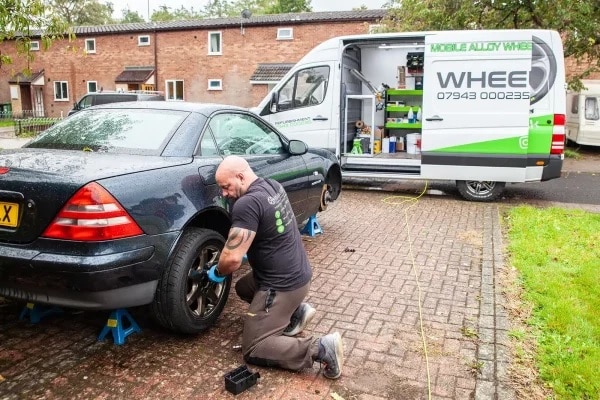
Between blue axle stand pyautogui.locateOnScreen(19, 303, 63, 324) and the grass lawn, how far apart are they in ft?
11.8

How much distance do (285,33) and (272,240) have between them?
27414mm

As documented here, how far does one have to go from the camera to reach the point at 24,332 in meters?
3.93

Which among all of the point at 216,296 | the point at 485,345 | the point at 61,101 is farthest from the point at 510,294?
the point at 61,101

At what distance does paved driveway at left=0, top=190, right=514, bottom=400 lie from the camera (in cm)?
322

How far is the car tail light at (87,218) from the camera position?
3.11m

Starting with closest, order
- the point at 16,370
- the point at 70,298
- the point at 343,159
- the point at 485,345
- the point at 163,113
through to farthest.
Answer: the point at 70,298, the point at 16,370, the point at 485,345, the point at 163,113, the point at 343,159

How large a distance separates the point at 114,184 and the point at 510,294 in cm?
368

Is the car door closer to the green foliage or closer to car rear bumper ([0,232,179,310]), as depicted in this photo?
car rear bumper ([0,232,179,310])

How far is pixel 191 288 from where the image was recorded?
3760mm

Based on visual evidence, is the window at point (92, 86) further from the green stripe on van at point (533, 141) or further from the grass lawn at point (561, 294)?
the grass lawn at point (561, 294)

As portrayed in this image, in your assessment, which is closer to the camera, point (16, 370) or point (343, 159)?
point (16, 370)

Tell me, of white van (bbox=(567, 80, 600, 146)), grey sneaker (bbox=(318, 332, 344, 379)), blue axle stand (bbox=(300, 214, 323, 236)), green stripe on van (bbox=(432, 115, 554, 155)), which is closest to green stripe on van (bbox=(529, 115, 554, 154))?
green stripe on van (bbox=(432, 115, 554, 155))

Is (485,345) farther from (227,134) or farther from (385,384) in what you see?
(227,134)

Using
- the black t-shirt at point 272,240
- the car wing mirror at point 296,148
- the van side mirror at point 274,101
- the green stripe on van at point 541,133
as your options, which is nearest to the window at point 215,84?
the van side mirror at point 274,101
